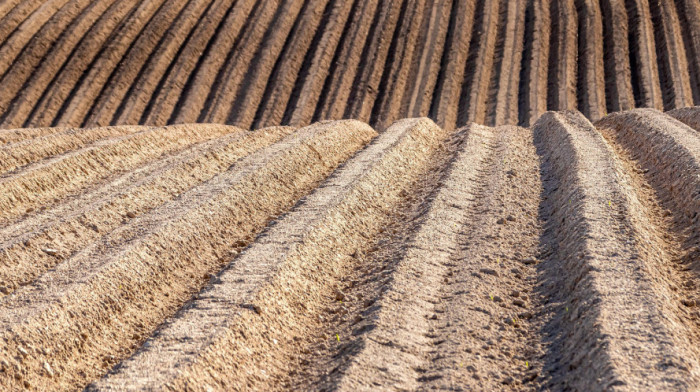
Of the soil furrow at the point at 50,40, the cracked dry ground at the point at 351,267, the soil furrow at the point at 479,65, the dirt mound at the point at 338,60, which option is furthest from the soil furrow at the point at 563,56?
the soil furrow at the point at 50,40

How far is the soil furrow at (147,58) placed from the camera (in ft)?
61.7

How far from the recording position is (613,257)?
6047 mm

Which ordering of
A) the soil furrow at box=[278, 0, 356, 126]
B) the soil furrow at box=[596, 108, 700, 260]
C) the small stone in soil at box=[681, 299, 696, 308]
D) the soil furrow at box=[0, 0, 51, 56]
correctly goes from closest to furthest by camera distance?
1. the small stone in soil at box=[681, 299, 696, 308]
2. the soil furrow at box=[596, 108, 700, 260]
3. the soil furrow at box=[278, 0, 356, 126]
4. the soil furrow at box=[0, 0, 51, 56]

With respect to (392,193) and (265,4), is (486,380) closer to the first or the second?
(392,193)

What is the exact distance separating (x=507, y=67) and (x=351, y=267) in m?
14.6

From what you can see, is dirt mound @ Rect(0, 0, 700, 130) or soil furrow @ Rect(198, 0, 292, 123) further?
soil furrow @ Rect(198, 0, 292, 123)

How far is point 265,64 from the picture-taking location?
20.3 m

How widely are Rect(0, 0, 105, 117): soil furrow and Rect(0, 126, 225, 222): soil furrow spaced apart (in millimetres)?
8727

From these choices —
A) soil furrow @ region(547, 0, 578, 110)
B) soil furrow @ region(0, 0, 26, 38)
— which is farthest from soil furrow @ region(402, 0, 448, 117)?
soil furrow @ region(0, 0, 26, 38)

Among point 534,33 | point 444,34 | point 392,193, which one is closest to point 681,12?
point 534,33

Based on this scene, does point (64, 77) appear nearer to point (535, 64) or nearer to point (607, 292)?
point (535, 64)

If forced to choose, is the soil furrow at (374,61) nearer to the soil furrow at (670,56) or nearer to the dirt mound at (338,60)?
the dirt mound at (338,60)

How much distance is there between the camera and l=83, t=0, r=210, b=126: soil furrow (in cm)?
1882

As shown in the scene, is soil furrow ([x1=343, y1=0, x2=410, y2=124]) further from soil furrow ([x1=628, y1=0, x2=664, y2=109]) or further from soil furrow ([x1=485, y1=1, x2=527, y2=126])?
soil furrow ([x1=628, y1=0, x2=664, y2=109])
